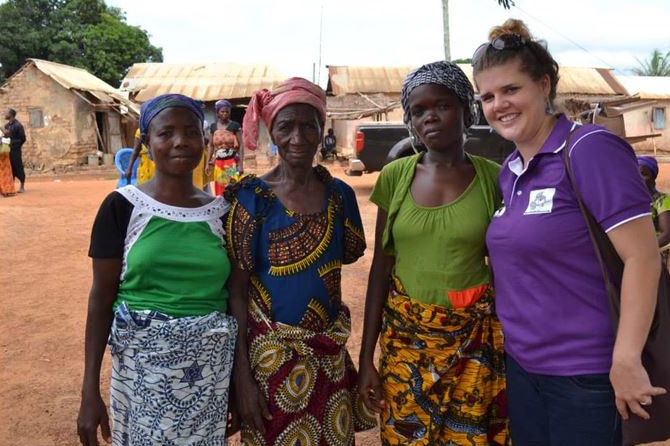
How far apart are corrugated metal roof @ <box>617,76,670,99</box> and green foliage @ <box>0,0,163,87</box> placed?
23247 millimetres

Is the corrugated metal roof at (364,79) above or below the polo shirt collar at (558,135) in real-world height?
above

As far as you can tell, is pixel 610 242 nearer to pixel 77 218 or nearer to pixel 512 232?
pixel 512 232

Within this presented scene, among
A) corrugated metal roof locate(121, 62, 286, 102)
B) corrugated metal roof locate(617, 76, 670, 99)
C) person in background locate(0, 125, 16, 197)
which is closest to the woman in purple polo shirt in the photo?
person in background locate(0, 125, 16, 197)

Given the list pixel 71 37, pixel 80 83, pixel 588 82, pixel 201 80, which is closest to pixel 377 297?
pixel 80 83

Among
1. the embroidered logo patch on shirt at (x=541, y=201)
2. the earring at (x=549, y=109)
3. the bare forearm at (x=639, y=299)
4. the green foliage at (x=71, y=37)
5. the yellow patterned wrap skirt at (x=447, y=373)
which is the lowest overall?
the yellow patterned wrap skirt at (x=447, y=373)

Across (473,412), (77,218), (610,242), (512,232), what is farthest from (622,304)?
(77,218)

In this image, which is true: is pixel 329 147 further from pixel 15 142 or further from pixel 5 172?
pixel 5 172

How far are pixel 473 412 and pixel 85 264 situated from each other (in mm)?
5806

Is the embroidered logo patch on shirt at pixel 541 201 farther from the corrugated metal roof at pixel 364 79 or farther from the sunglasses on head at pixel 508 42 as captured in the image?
the corrugated metal roof at pixel 364 79

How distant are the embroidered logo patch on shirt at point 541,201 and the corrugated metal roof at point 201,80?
61.8 feet

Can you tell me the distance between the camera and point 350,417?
2053 mm

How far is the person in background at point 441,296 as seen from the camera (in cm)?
189

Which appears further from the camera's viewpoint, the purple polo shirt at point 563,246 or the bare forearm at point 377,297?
the bare forearm at point 377,297

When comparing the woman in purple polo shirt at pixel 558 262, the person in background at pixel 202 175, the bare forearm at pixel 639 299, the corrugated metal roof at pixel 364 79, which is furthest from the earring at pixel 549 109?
the corrugated metal roof at pixel 364 79
